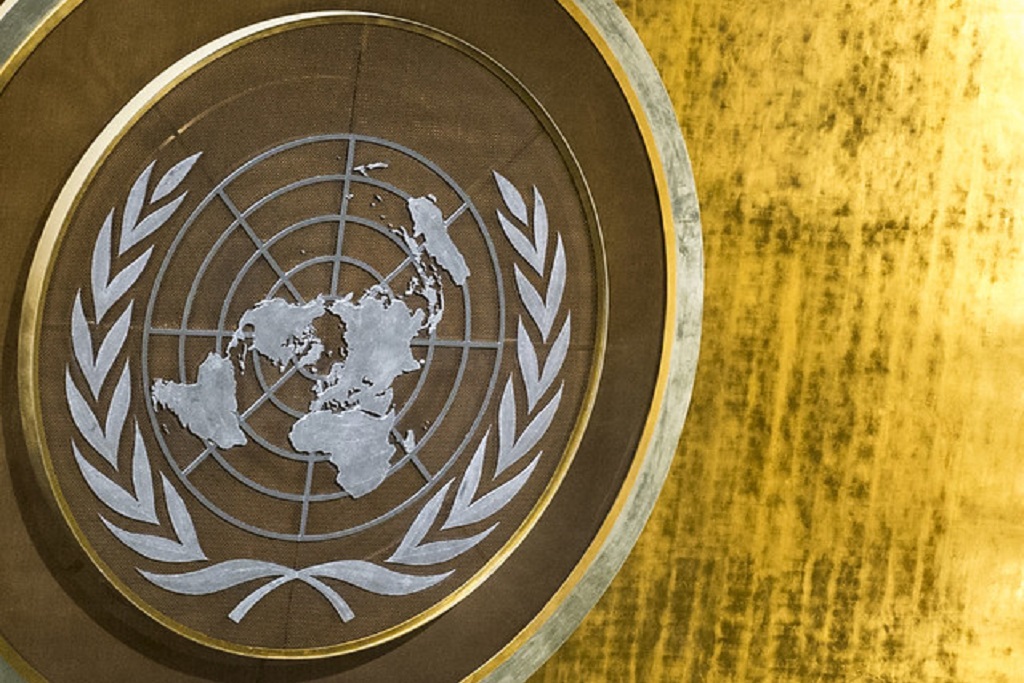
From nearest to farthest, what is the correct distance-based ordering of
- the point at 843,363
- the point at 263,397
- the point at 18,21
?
the point at 18,21 < the point at 263,397 < the point at 843,363

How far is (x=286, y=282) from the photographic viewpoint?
3.24 m

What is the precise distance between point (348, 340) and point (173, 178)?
2.19ft

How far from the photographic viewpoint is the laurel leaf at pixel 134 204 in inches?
121

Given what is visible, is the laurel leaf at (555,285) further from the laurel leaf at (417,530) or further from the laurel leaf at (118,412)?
the laurel leaf at (118,412)

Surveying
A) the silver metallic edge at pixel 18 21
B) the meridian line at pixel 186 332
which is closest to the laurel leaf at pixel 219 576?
the meridian line at pixel 186 332

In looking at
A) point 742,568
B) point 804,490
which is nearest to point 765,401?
point 804,490

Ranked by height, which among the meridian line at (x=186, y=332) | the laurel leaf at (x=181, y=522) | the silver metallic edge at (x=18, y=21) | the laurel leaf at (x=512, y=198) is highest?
the silver metallic edge at (x=18, y=21)

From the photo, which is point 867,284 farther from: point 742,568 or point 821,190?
point 742,568

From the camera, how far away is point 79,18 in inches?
119

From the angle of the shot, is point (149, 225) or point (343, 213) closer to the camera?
point (149, 225)

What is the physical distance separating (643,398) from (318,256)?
3.66 feet

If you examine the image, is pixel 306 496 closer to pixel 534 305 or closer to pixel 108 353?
pixel 108 353

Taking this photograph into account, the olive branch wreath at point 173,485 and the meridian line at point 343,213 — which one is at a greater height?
the meridian line at point 343,213

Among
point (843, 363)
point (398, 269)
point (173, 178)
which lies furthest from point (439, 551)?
point (843, 363)
